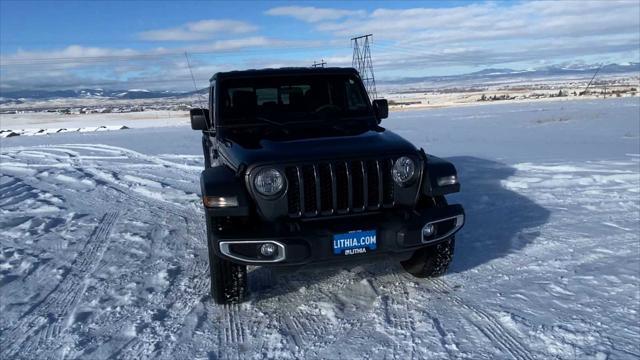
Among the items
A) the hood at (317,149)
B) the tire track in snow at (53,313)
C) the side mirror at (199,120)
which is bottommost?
the tire track in snow at (53,313)

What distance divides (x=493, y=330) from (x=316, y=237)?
1.43m

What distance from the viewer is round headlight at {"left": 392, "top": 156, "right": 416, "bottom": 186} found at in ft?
13.4

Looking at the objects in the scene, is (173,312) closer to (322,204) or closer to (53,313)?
(53,313)

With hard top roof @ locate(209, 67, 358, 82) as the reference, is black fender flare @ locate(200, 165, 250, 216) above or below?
below

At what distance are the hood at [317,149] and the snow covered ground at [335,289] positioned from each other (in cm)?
89

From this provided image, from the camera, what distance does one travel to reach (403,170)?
4.12 metres

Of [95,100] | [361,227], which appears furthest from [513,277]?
[95,100]

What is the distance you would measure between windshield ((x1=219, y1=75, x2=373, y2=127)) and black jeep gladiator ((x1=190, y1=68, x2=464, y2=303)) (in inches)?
21.5

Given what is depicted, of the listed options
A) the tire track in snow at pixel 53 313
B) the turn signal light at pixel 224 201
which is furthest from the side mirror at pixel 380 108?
the tire track in snow at pixel 53 313

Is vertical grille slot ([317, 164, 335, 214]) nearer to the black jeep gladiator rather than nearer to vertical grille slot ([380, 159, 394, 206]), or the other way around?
the black jeep gladiator

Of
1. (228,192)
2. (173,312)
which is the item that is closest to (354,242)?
(228,192)

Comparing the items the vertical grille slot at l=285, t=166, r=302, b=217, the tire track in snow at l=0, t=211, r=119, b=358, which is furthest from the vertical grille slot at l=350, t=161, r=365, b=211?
the tire track in snow at l=0, t=211, r=119, b=358

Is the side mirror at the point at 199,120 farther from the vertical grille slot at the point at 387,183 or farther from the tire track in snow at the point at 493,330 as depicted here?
the tire track in snow at the point at 493,330

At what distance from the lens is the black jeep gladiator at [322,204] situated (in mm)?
3719
